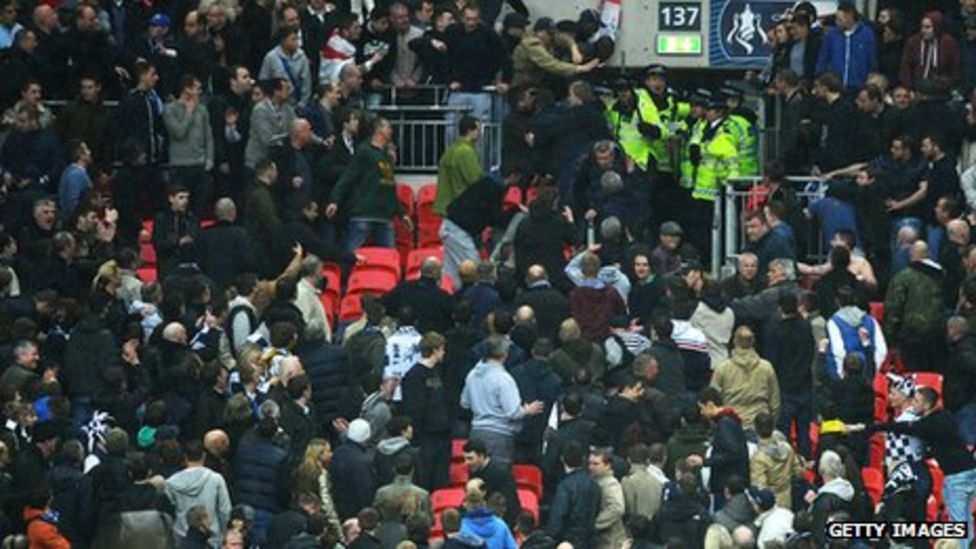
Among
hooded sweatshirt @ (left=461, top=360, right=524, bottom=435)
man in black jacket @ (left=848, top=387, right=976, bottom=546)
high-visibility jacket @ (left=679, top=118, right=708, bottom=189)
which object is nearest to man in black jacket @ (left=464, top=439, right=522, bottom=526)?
hooded sweatshirt @ (left=461, top=360, right=524, bottom=435)

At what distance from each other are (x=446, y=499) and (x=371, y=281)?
4903 mm

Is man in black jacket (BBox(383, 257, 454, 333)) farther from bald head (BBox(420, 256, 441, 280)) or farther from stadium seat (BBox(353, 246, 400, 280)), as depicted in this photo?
stadium seat (BBox(353, 246, 400, 280))

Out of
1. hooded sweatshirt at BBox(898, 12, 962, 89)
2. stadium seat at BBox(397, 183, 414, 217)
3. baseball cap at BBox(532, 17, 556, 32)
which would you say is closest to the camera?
hooded sweatshirt at BBox(898, 12, 962, 89)

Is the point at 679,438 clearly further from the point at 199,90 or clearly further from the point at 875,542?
the point at 199,90

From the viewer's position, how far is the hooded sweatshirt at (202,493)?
28.7 meters

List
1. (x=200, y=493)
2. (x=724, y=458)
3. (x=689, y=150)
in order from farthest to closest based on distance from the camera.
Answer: (x=689, y=150)
(x=724, y=458)
(x=200, y=493)

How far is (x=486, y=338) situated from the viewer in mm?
31203

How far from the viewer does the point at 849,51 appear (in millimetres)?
36125

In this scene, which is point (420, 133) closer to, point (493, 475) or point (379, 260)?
point (379, 260)

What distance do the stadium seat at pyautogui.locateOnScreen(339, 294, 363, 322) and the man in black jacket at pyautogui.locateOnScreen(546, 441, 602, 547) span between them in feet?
15.8

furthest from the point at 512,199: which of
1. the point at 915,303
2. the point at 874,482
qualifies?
the point at 874,482

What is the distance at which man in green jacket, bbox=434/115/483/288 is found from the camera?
34.5m

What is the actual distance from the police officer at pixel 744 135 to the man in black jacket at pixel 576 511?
686cm

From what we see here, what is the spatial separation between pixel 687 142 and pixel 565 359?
16.4 ft
